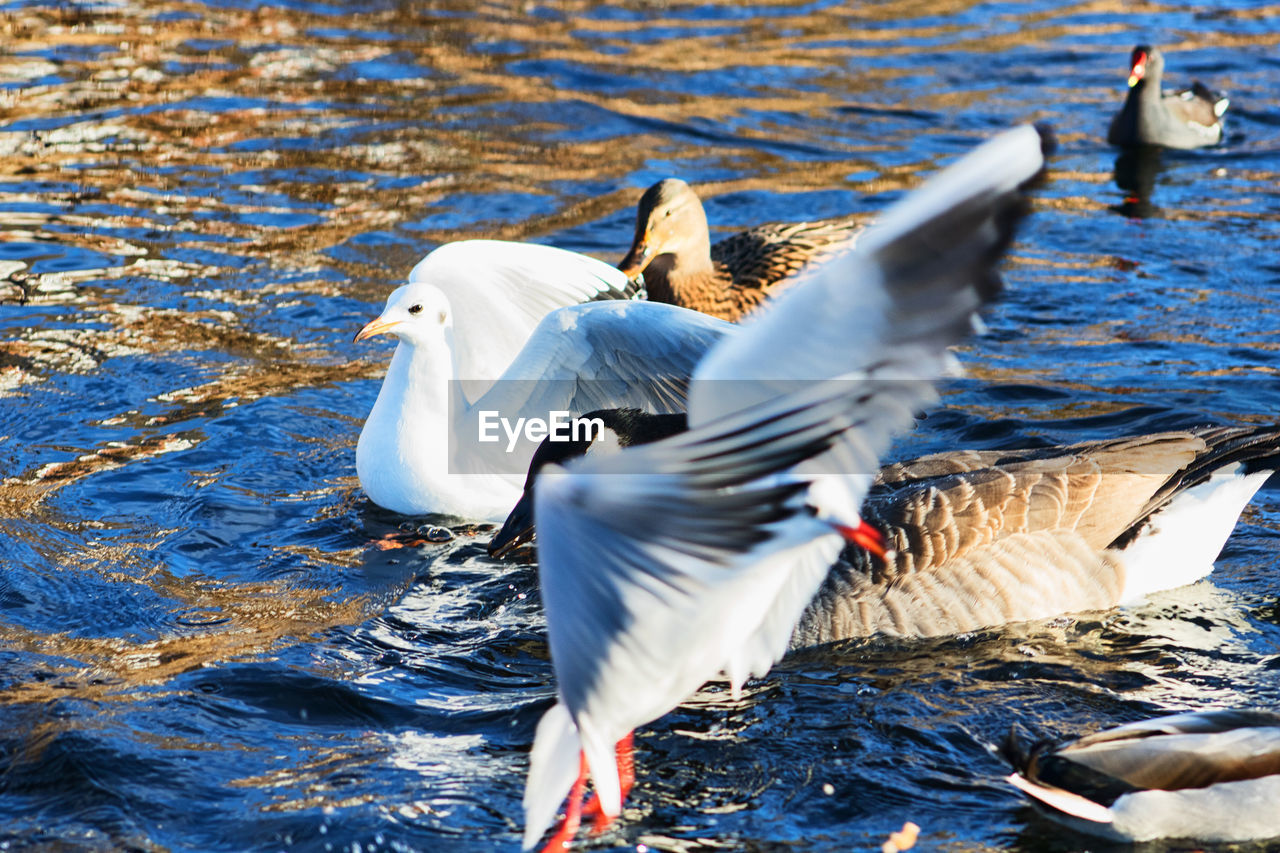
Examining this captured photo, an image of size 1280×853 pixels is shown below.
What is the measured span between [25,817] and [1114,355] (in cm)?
727

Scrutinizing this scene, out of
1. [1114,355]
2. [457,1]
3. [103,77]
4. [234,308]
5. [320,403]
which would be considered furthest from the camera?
[457,1]

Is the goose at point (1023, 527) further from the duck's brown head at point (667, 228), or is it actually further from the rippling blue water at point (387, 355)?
the duck's brown head at point (667, 228)

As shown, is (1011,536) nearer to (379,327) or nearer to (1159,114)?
(379,327)

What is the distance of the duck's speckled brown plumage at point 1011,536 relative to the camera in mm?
6172

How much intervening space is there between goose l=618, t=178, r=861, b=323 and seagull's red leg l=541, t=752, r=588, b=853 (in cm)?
497

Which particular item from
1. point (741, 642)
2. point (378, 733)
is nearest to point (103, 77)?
point (378, 733)

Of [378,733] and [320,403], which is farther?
[320,403]

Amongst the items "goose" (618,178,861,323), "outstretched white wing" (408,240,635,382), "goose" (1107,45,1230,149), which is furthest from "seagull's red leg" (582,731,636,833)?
A: "goose" (1107,45,1230,149)

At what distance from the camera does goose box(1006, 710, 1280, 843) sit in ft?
15.2

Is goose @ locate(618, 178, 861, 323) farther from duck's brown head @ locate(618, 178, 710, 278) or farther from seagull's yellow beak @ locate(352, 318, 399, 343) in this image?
seagull's yellow beak @ locate(352, 318, 399, 343)

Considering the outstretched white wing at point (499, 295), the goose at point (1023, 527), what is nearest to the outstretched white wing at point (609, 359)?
the goose at point (1023, 527)

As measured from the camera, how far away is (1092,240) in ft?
37.3

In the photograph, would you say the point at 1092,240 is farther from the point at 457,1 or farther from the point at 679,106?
the point at 457,1

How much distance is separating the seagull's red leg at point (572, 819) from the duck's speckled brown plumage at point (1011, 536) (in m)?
1.57
